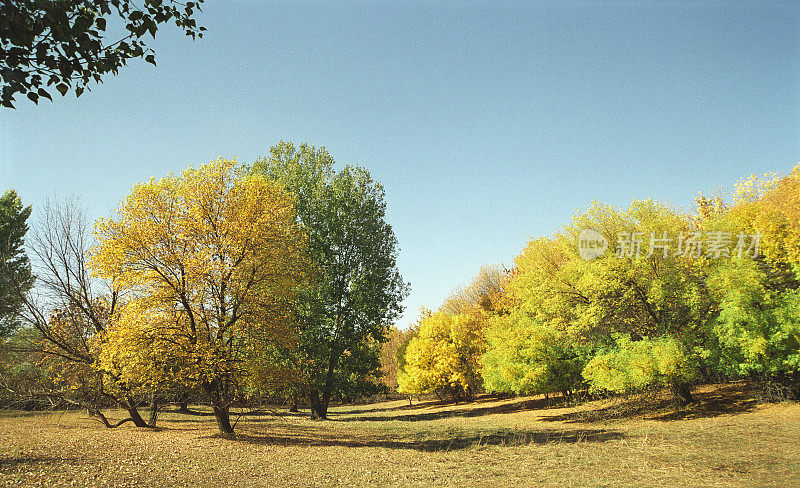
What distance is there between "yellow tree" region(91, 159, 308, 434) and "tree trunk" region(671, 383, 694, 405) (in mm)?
21252

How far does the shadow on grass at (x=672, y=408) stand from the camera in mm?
22562

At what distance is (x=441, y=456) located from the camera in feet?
50.1

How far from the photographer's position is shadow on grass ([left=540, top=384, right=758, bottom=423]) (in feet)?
74.0

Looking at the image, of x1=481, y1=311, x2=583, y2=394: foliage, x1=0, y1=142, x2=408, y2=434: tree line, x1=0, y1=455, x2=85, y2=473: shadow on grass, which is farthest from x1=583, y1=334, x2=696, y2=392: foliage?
x1=0, y1=455, x2=85, y2=473: shadow on grass

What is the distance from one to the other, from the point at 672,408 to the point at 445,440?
1449 centimetres

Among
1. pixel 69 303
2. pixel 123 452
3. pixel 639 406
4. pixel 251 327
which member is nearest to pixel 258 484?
pixel 123 452

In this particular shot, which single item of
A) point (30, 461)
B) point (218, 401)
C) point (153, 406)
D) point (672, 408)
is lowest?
point (672, 408)

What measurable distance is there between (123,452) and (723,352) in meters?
25.9

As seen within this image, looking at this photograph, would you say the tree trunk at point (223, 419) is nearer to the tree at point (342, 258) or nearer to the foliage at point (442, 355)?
the tree at point (342, 258)

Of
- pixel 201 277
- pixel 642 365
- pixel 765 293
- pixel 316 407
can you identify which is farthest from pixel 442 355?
pixel 201 277

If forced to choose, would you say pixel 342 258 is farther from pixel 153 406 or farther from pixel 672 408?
pixel 672 408

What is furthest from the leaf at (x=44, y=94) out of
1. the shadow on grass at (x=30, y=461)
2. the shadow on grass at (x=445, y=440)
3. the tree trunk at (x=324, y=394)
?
the tree trunk at (x=324, y=394)

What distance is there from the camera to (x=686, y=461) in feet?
41.2

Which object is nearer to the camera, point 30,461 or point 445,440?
point 30,461
